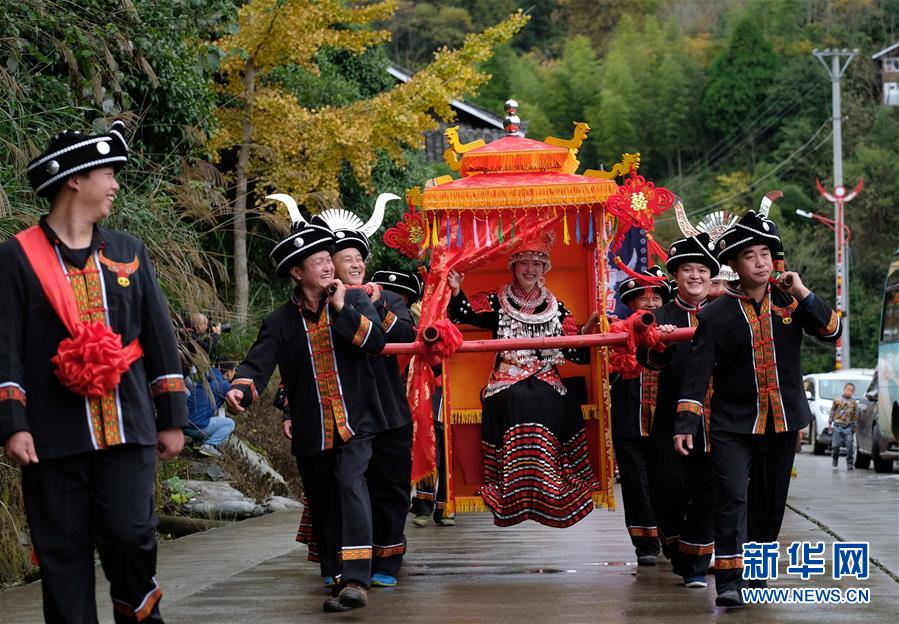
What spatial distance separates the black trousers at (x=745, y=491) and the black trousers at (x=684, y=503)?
459 mm

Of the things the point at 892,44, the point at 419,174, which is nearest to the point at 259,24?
the point at 419,174

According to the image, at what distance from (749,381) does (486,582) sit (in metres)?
2.17

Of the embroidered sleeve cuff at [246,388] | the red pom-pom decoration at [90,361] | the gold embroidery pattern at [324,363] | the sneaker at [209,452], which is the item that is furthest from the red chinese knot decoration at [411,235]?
the sneaker at [209,452]

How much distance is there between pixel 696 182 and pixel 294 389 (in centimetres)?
5706

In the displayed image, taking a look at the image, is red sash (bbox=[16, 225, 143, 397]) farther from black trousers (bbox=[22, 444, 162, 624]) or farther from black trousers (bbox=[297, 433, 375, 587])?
black trousers (bbox=[297, 433, 375, 587])

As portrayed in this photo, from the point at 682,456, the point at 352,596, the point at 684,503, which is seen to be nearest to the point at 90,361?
the point at 352,596

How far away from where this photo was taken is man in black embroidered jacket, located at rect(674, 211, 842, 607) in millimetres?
7539

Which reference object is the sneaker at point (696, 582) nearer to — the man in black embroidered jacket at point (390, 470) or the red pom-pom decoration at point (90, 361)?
the man in black embroidered jacket at point (390, 470)

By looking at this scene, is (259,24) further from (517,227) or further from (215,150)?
(517,227)

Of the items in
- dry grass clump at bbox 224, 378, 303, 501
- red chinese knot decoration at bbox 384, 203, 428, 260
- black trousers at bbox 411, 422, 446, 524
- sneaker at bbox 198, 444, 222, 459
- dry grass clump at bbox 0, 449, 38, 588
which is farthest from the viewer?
dry grass clump at bbox 224, 378, 303, 501

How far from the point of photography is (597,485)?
9.35 m

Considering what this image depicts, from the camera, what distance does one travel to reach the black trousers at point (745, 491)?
24.7 feet

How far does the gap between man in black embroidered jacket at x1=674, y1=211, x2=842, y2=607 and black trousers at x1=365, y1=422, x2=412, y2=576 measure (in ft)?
5.83

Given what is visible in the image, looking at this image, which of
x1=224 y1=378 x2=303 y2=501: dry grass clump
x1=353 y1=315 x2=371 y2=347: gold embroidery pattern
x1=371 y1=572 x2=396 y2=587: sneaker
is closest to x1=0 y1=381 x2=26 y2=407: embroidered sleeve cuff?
x1=353 y1=315 x2=371 y2=347: gold embroidery pattern
